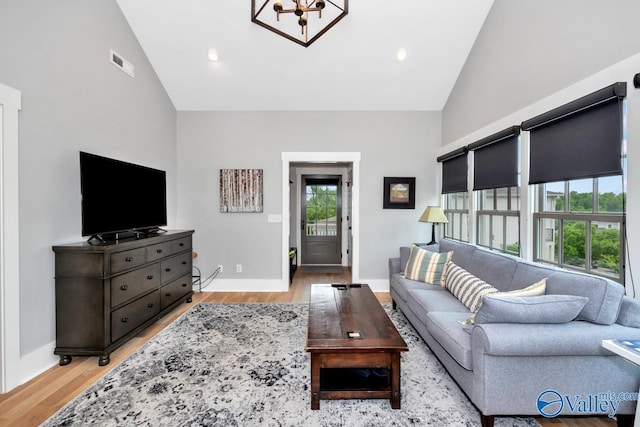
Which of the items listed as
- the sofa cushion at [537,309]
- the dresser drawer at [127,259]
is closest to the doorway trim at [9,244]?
the dresser drawer at [127,259]

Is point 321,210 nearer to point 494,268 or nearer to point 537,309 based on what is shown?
point 494,268

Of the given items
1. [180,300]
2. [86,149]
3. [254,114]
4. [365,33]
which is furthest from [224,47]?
[180,300]

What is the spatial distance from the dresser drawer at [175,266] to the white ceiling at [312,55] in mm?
2300

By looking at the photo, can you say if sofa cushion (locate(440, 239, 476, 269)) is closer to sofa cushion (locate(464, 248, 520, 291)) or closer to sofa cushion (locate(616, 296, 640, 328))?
sofa cushion (locate(464, 248, 520, 291))

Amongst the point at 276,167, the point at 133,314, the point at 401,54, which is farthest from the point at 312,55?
the point at 133,314

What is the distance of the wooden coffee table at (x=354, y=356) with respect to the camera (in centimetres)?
179

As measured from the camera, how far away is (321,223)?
660 centimetres

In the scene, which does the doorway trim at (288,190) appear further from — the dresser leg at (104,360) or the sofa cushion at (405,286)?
the dresser leg at (104,360)

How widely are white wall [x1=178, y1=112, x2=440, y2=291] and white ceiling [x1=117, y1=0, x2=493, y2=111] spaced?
0.21 metres

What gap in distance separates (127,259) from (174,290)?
97 cm

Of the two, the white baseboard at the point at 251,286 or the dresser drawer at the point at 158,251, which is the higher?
the dresser drawer at the point at 158,251

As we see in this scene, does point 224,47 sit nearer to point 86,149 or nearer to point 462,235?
point 86,149

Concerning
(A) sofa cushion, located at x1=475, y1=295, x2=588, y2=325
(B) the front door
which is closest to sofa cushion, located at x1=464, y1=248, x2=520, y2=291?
(A) sofa cushion, located at x1=475, y1=295, x2=588, y2=325

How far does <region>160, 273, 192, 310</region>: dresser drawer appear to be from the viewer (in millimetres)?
3184
